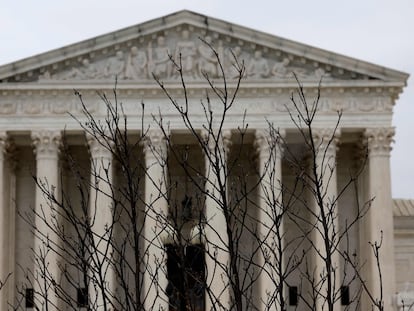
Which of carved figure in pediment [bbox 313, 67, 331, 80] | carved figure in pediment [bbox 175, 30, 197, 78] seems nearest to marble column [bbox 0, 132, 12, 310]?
carved figure in pediment [bbox 175, 30, 197, 78]

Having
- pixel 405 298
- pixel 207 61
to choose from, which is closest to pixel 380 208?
pixel 405 298

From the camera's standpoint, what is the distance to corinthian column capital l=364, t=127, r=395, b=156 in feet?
166

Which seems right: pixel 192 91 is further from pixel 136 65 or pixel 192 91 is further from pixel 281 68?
pixel 281 68

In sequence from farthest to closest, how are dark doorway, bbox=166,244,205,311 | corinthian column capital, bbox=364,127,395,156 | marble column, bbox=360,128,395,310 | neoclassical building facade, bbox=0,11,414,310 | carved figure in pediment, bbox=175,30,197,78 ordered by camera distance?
1. carved figure in pediment, bbox=175,30,197,78
2. corinthian column capital, bbox=364,127,395,156
3. neoclassical building facade, bbox=0,11,414,310
4. marble column, bbox=360,128,395,310
5. dark doorway, bbox=166,244,205,311

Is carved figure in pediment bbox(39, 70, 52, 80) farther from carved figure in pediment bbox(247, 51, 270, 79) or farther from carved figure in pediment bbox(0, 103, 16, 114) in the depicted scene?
carved figure in pediment bbox(247, 51, 270, 79)

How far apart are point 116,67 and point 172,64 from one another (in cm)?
285

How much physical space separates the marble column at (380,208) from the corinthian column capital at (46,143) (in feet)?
50.0

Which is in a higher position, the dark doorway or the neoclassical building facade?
the neoclassical building facade

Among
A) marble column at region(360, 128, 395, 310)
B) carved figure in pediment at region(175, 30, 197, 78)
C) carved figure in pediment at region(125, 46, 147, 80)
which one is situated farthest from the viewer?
carved figure in pediment at region(125, 46, 147, 80)

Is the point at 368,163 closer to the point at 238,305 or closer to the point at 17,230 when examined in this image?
the point at 17,230

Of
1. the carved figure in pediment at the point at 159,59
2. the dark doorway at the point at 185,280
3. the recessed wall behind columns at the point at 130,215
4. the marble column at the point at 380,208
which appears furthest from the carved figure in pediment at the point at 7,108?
the dark doorway at the point at 185,280

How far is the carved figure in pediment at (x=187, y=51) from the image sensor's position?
167ft

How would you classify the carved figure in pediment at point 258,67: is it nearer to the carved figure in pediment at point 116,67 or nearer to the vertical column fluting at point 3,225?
the carved figure in pediment at point 116,67

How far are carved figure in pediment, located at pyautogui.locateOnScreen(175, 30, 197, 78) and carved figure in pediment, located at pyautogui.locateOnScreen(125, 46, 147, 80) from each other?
1.73 m
